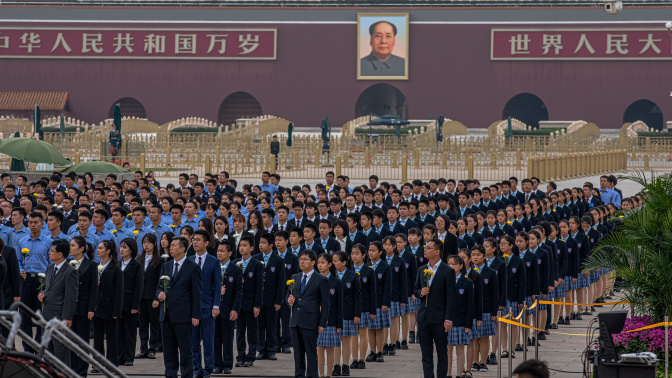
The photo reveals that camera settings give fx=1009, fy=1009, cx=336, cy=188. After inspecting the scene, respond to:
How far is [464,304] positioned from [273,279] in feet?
7.26

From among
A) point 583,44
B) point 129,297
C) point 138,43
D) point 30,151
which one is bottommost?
point 129,297

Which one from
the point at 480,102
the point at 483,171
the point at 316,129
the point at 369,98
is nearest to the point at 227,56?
the point at 316,129

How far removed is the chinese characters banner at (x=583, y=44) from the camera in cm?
4150

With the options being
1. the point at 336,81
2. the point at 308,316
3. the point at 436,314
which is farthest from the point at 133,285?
the point at 336,81

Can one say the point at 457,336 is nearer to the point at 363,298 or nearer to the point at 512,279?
the point at 363,298

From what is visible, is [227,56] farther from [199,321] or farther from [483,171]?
[199,321]

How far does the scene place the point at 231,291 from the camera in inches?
414

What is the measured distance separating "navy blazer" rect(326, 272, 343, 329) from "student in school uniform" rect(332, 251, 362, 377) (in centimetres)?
22

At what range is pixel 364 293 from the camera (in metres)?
10.8

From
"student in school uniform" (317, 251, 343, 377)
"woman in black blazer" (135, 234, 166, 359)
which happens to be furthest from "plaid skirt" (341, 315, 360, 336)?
"woman in black blazer" (135, 234, 166, 359)

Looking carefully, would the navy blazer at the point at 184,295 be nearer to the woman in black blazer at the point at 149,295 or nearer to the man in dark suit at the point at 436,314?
the woman in black blazer at the point at 149,295

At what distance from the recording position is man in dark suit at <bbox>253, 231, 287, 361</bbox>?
1106 centimetres

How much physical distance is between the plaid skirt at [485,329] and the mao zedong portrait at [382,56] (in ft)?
106

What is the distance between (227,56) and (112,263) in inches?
1318
